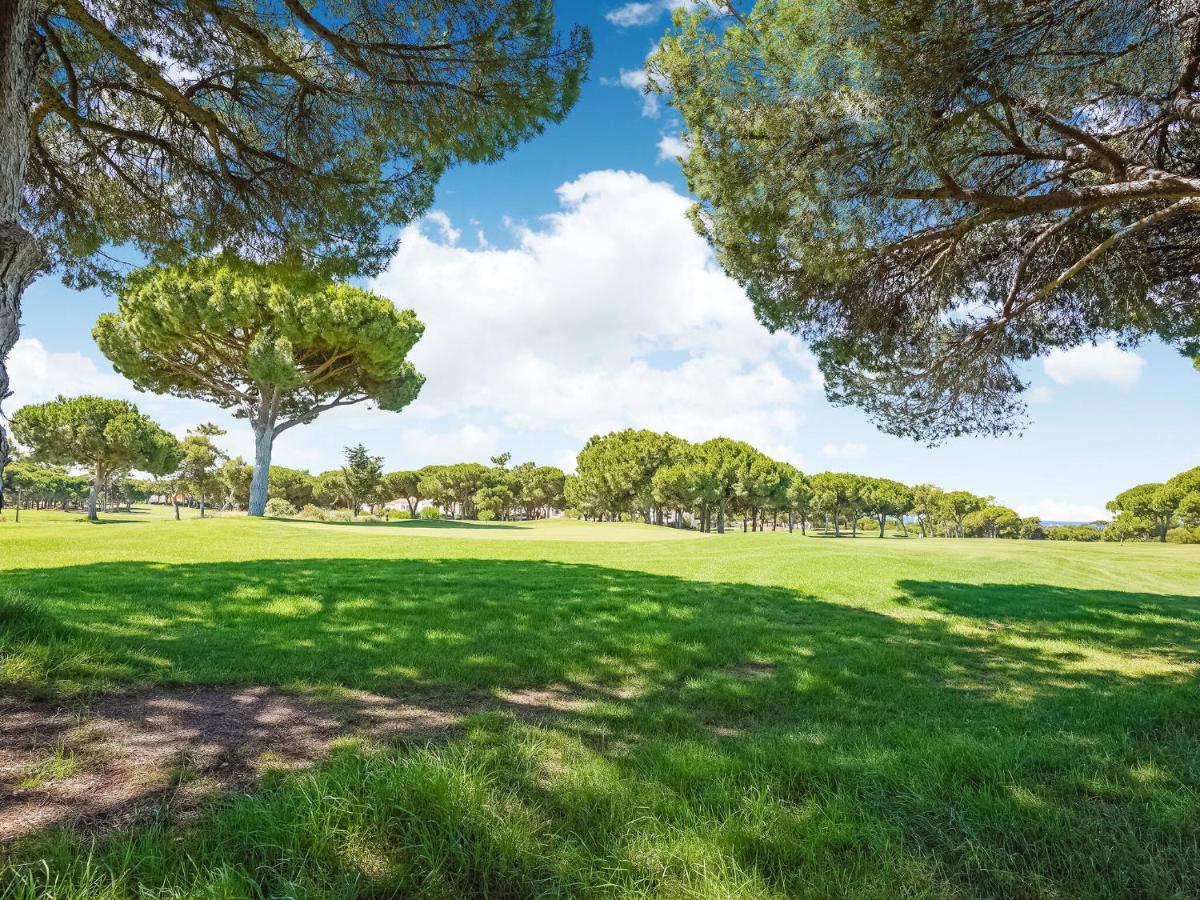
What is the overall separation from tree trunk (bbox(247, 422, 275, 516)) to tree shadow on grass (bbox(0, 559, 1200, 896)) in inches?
904

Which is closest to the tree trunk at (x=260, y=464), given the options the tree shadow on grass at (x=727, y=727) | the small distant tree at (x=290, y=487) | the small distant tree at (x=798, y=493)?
the tree shadow on grass at (x=727, y=727)

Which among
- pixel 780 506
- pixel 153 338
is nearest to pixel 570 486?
pixel 780 506

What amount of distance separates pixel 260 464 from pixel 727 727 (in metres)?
32.2

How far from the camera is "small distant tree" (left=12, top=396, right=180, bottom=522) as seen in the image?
38.2 meters

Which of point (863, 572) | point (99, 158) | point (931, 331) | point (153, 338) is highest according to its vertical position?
point (153, 338)

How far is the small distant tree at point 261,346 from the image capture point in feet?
84.4

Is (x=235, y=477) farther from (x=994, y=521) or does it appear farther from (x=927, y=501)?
(x=994, y=521)

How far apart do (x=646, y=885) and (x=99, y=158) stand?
28.6 ft

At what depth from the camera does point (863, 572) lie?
12.3 m

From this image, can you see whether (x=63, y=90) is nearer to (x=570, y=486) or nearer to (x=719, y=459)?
Result: (x=719, y=459)

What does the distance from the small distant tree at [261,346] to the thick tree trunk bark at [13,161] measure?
22.8 m

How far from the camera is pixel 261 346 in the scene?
26656 millimetres

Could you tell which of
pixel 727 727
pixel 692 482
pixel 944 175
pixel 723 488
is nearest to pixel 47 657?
pixel 727 727

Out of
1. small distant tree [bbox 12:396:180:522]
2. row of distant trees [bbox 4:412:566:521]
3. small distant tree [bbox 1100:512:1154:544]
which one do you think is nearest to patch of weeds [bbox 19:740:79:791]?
row of distant trees [bbox 4:412:566:521]
